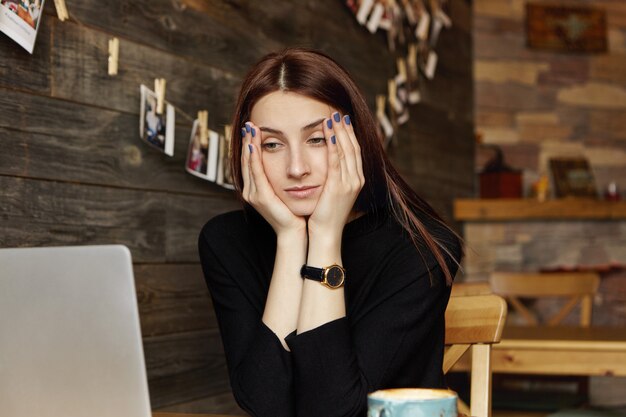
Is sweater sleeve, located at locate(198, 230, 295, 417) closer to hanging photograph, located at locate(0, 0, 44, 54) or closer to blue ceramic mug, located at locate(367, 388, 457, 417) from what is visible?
blue ceramic mug, located at locate(367, 388, 457, 417)

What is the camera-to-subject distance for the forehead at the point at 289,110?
153 cm

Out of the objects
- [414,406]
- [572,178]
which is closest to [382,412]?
[414,406]

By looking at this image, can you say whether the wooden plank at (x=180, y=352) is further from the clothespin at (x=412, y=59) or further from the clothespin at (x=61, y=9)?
the clothespin at (x=412, y=59)

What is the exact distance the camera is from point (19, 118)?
1.81 meters

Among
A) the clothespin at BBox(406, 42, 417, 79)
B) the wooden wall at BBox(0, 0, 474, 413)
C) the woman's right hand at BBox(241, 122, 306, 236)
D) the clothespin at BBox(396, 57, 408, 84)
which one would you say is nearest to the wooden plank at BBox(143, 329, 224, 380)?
the wooden wall at BBox(0, 0, 474, 413)

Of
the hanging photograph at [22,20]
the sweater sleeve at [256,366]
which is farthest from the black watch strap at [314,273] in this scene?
the hanging photograph at [22,20]

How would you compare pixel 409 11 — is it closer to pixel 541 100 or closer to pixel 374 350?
pixel 541 100

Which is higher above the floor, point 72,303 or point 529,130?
point 529,130

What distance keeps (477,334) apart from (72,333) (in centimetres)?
95

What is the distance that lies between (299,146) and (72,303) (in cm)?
70

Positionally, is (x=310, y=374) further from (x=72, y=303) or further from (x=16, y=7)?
(x=16, y=7)

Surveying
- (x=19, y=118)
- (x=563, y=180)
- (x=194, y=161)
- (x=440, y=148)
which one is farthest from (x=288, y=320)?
(x=563, y=180)

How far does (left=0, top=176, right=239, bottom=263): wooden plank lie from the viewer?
1809 millimetres

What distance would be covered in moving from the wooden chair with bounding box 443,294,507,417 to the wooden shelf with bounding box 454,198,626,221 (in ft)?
8.85
